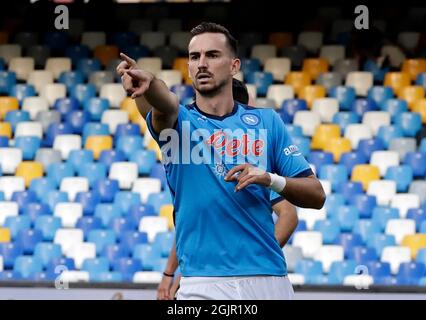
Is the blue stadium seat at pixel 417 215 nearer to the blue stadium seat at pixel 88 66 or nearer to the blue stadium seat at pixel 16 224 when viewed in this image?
the blue stadium seat at pixel 16 224

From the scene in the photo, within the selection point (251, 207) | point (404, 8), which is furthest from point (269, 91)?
point (251, 207)

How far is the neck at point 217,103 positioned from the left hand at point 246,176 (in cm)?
37

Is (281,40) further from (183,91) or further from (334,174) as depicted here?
(334,174)

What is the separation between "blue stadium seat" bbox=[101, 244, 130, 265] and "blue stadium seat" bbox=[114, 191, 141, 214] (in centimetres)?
81

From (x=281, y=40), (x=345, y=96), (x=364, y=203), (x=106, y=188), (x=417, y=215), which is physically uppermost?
(x=281, y=40)

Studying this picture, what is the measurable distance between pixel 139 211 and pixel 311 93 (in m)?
2.84

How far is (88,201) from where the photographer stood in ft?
37.5

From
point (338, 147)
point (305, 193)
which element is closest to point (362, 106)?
point (338, 147)

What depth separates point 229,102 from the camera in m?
4.24

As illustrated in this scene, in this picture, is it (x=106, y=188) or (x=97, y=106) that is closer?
(x=106, y=188)

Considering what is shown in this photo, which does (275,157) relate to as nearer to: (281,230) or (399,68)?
(281,230)

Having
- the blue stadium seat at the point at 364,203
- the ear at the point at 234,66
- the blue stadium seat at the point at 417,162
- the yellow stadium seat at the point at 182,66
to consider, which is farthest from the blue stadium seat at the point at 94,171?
the ear at the point at 234,66

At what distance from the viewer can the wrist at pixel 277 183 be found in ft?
13.0

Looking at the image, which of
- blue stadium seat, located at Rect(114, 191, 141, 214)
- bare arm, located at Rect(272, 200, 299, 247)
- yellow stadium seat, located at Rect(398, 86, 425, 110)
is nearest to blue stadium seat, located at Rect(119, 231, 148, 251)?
blue stadium seat, located at Rect(114, 191, 141, 214)
